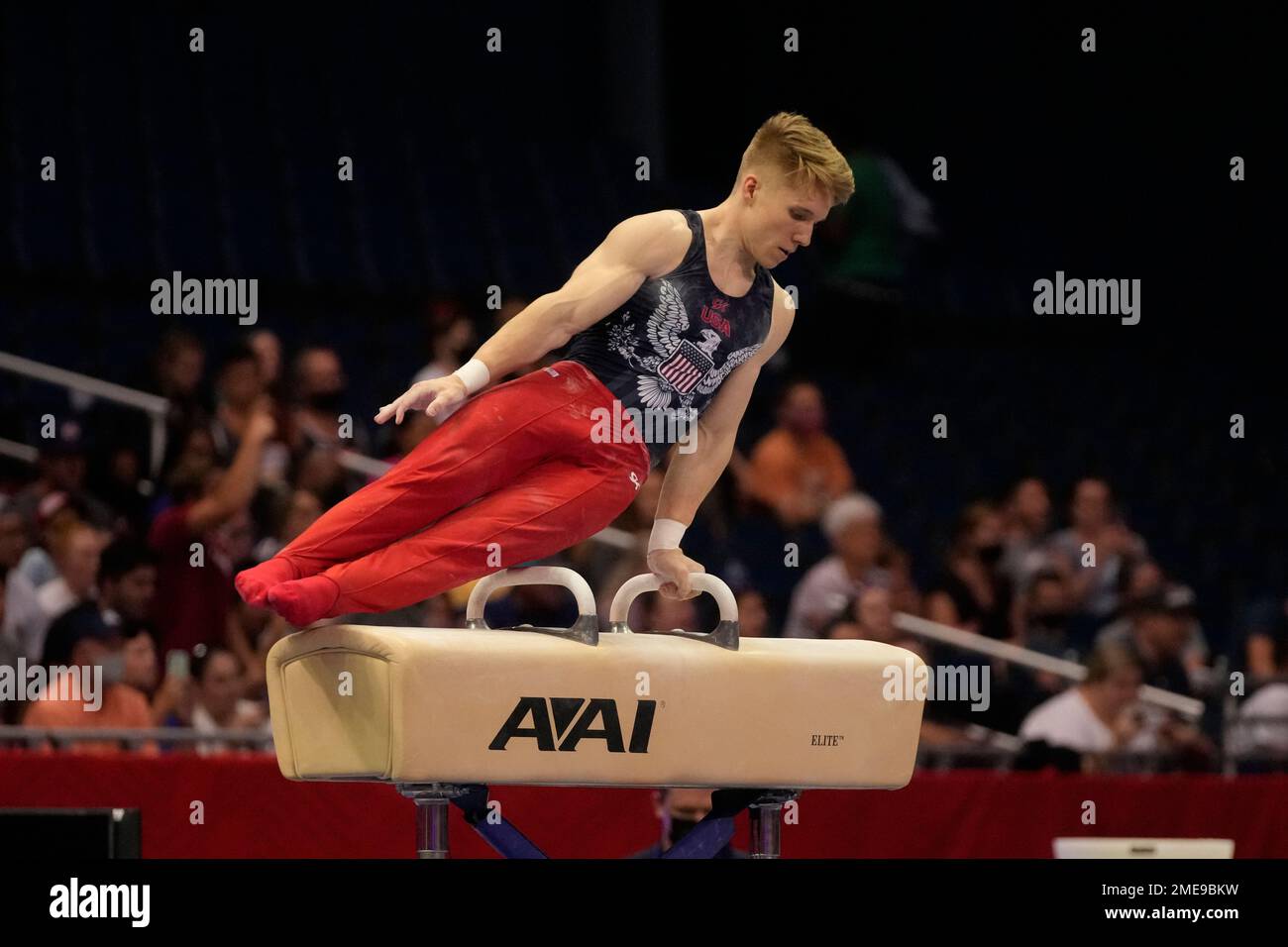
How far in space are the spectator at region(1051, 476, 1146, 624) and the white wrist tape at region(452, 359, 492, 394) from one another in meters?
4.66

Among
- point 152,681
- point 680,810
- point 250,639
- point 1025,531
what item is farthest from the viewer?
point 1025,531

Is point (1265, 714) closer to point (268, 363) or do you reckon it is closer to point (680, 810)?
point (680, 810)

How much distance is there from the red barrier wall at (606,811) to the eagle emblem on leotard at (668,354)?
151 centimetres

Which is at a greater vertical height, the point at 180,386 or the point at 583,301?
the point at 180,386

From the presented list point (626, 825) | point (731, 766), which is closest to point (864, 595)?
point (626, 825)

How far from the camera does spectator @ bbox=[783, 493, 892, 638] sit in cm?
742

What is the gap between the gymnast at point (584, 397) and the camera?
4.14 meters

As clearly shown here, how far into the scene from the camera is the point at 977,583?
7.96 m

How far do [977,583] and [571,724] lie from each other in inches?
160

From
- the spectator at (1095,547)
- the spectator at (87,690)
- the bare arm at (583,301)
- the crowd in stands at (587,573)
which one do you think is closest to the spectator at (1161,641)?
the crowd in stands at (587,573)

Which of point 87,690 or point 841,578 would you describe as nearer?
point 87,690

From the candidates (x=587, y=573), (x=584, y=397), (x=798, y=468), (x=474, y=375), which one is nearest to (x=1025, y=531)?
(x=798, y=468)

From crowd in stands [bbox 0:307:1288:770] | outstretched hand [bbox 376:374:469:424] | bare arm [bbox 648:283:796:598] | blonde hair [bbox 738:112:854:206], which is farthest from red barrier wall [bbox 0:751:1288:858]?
blonde hair [bbox 738:112:854:206]

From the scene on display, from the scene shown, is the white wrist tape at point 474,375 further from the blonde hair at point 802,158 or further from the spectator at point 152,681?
the spectator at point 152,681
